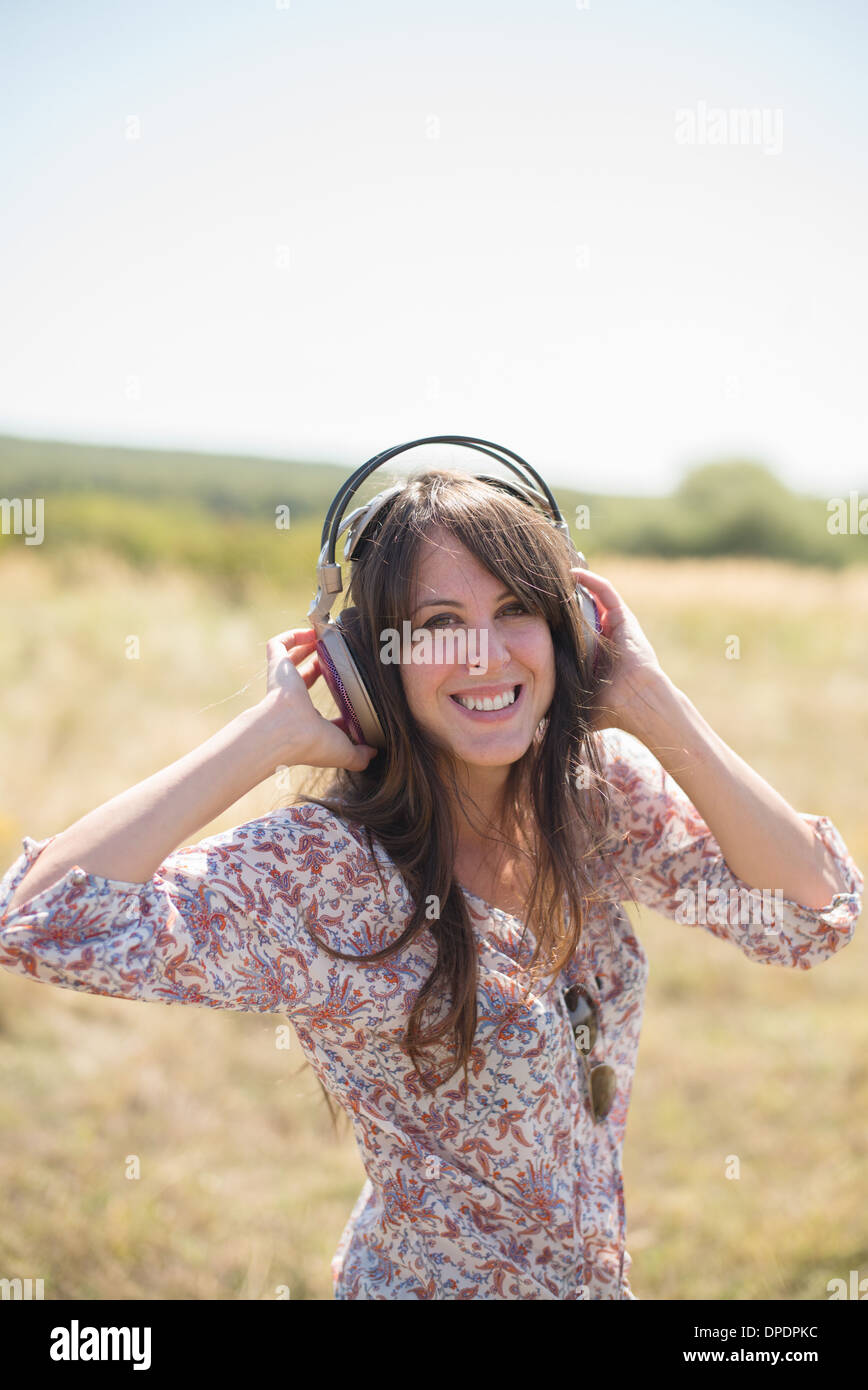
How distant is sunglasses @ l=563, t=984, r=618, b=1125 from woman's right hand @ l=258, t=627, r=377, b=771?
0.60 metres

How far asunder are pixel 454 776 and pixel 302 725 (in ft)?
1.07

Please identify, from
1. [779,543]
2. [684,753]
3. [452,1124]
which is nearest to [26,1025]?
[452,1124]

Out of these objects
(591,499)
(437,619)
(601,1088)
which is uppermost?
(591,499)

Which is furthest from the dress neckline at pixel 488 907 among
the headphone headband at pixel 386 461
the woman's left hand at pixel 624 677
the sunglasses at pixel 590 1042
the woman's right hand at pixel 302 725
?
the headphone headband at pixel 386 461

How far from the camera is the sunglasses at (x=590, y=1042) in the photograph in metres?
1.84

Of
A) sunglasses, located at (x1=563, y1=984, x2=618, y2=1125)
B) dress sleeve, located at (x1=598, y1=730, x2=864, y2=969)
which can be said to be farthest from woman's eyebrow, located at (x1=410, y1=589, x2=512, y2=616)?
sunglasses, located at (x1=563, y1=984, x2=618, y2=1125)

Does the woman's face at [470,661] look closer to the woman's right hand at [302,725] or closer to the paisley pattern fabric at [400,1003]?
the woman's right hand at [302,725]

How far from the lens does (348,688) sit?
177 centimetres

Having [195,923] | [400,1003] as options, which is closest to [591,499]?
[400,1003]

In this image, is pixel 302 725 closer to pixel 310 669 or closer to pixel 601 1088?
pixel 310 669

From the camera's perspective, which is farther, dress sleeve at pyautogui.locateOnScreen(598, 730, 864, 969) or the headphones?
dress sleeve at pyautogui.locateOnScreen(598, 730, 864, 969)

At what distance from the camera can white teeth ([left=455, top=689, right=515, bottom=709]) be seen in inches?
69.6

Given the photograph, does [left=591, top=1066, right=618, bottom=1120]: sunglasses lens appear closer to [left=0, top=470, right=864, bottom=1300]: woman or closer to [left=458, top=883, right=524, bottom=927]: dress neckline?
[left=0, top=470, right=864, bottom=1300]: woman
